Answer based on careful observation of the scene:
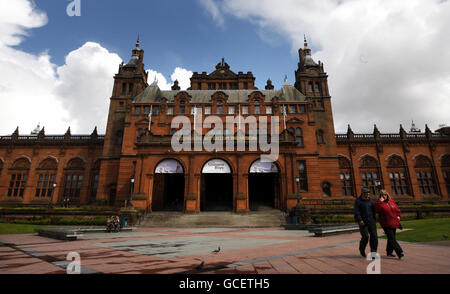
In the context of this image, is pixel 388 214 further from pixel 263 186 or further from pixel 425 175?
pixel 425 175

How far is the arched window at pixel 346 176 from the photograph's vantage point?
4125 centimetres

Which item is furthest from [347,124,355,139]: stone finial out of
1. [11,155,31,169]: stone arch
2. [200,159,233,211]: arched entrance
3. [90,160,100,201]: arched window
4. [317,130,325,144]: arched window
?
[11,155,31,169]: stone arch

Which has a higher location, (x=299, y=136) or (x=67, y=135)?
(x=67, y=135)

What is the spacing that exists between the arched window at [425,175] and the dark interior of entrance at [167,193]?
4306cm

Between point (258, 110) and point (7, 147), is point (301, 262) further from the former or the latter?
point (7, 147)

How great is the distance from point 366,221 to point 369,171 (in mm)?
41619

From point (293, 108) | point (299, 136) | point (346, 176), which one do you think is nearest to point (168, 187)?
point (299, 136)

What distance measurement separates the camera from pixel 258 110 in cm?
3981

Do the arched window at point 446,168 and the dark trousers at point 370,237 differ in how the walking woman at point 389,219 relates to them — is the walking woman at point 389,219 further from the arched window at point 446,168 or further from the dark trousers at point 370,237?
the arched window at point 446,168

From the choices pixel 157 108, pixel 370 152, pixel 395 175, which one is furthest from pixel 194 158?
pixel 395 175

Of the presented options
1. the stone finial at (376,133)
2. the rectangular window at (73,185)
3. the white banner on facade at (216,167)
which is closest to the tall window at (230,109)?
the white banner on facade at (216,167)

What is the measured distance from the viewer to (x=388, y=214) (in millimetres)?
6648
